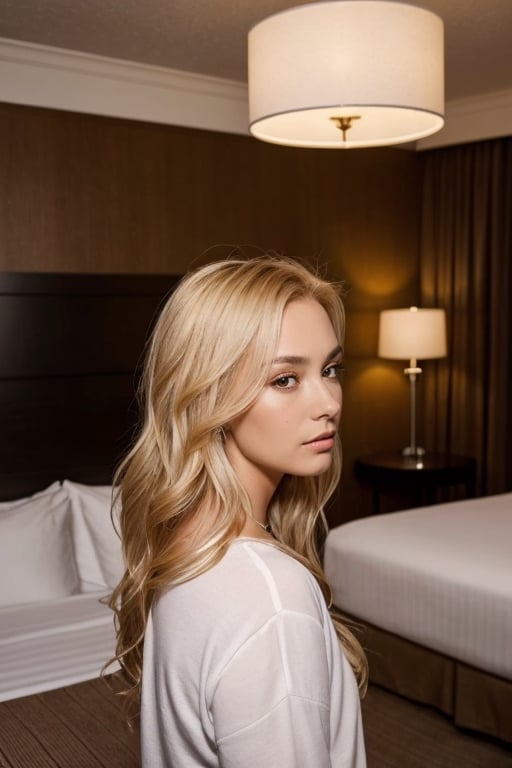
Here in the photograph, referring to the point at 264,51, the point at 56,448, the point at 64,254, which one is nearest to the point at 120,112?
the point at 64,254

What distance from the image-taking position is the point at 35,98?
366cm

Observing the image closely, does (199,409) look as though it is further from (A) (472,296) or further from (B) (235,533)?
(A) (472,296)

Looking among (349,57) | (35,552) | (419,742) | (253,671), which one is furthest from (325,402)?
(35,552)

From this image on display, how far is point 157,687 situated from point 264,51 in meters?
1.79

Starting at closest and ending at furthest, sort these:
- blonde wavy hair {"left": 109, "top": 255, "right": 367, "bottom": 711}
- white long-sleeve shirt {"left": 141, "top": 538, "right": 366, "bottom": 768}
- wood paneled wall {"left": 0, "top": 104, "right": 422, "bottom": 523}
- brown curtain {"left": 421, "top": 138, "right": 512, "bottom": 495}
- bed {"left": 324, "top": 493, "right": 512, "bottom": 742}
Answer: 1. white long-sleeve shirt {"left": 141, "top": 538, "right": 366, "bottom": 768}
2. blonde wavy hair {"left": 109, "top": 255, "right": 367, "bottom": 711}
3. bed {"left": 324, "top": 493, "right": 512, "bottom": 742}
4. wood paneled wall {"left": 0, "top": 104, "right": 422, "bottom": 523}
5. brown curtain {"left": 421, "top": 138, "right": 512, "bottom": 495}

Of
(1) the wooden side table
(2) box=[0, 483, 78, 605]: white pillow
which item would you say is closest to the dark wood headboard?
(2) box=[0, 483, 78, 605]: white pillow

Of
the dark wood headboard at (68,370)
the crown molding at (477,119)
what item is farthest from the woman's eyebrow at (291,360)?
the crown molding at (477,119)

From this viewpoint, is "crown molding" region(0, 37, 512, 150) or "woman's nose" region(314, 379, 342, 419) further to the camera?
"crown molding" region(0, 37, 512, 150)

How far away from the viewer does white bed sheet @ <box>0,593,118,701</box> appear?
2.50 metres

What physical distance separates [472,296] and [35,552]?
2.87 metres

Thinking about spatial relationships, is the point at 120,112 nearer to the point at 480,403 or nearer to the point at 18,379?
the point at 18,379

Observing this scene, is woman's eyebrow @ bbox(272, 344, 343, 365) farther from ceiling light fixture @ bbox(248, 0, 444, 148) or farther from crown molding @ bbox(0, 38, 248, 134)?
crown molding @ bbox(0, 38, 248, 134)

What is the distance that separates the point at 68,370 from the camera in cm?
383

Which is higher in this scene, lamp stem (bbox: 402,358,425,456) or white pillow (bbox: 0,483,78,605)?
lamp stem (bbox: 402,358,425,456)
